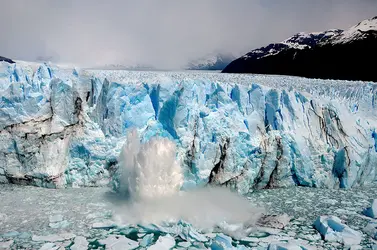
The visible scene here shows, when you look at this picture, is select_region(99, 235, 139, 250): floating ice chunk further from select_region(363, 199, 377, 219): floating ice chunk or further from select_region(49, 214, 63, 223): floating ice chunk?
select_region(363, 199, 377, 219): floating ice chunk

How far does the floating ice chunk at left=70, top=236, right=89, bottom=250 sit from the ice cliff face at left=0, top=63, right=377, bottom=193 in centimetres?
247

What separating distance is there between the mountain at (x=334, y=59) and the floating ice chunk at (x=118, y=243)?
1994cm

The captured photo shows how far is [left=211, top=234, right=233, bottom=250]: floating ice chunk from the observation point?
186 inches

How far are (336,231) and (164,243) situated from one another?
2824mm

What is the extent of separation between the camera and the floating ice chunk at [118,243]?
4.90 meters

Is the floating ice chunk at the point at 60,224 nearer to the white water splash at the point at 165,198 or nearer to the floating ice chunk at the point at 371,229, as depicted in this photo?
the white water splash at the point at 165,198

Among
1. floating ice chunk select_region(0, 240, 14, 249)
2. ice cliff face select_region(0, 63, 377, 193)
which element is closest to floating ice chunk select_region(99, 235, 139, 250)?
floating ice chunk select_region(0, 240, 14, 249)

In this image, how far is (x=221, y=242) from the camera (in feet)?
15.8

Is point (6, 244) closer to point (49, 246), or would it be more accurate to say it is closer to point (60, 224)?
point (49, 246)

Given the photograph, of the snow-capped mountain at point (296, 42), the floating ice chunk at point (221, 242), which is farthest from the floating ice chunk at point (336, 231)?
the snow-capped mountain at point (296, 42)

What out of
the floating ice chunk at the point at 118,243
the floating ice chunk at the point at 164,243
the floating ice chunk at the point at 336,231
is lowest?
the floating ice chunk at the point at 118,243

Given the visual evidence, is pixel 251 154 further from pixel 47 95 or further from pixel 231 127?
pixel 47 95

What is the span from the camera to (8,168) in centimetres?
752

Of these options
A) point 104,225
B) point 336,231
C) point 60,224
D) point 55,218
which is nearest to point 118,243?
point 104,225
